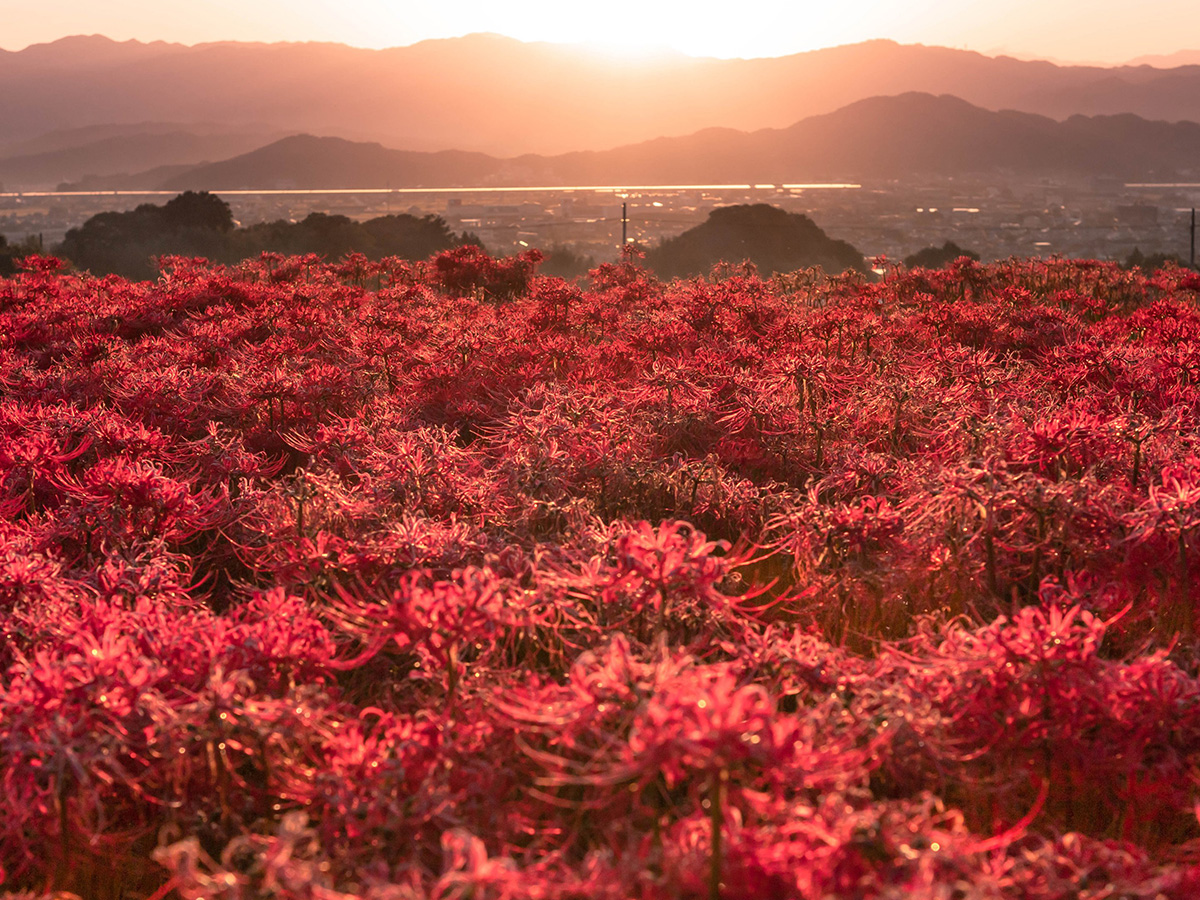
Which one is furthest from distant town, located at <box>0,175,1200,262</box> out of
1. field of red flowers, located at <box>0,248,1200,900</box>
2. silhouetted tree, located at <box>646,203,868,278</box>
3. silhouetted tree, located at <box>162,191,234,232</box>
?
field of red flowers, located at <box>0,248,1200,900</box>

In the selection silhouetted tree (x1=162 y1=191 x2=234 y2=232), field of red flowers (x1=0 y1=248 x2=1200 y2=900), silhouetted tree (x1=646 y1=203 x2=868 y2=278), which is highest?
silhouetted tree (x1=162 y1=191 x2=234 y2=232)

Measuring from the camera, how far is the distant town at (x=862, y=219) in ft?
163

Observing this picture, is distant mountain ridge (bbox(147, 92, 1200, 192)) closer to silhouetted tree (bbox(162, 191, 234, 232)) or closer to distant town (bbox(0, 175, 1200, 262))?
distant town (bbox(0, 175, 1200, 262))

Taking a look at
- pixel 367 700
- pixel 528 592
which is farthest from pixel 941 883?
pixel 367 700

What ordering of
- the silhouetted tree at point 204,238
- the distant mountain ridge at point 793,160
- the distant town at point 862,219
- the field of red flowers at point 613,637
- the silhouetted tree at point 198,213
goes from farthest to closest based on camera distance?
the distant mountain ridge at point 793,160, the distant town at point 862,219, the silhouetted tree at point 198,213, the silhouetted tree at point 204,238, the field of red flowers at point 613,637

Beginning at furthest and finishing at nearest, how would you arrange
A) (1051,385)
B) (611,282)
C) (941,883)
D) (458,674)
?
(611,282)
(1051,385)
(458,674)
(941,883)

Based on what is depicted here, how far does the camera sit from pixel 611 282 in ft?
43.9

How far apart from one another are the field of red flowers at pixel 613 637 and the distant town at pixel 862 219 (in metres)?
18.4

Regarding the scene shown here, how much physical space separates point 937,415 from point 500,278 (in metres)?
9.67

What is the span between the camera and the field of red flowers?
1.84 metres

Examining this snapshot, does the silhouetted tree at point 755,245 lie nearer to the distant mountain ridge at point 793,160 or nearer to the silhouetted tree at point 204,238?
the silhouetted tree at point 204,238

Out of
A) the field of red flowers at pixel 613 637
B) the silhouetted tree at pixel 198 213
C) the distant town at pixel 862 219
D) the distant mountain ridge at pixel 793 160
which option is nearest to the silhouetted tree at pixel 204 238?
the silhouetted tree at pixel 198 213

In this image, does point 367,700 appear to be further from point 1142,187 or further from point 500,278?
point 1142,187

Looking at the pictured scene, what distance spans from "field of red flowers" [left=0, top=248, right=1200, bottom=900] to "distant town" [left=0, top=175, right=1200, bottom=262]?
60.4ft
